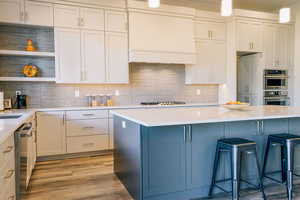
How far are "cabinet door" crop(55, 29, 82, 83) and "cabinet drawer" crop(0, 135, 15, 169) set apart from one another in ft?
7.40

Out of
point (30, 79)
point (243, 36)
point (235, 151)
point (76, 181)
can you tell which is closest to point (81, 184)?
point (76, 181)

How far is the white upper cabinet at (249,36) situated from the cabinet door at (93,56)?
3.08 metres

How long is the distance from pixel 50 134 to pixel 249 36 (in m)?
4.68

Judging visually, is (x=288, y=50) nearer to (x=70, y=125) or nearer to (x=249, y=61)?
(x=249, y=61)

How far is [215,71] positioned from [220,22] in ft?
3.69

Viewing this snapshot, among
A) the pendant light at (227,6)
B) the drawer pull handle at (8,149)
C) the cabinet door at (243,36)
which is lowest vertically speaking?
the drawer pull handle at (8,149)

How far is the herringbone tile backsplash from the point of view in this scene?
4.05m

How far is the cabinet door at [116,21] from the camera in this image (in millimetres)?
4148

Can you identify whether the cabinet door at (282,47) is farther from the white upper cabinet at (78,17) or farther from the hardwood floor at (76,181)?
the hardwood floor at (76,181)

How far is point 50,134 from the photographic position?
370 cm

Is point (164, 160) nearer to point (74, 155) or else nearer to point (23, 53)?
point (74, 155)

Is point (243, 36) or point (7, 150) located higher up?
point (243, 36)

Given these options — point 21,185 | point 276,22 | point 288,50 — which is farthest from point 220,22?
point 21,185

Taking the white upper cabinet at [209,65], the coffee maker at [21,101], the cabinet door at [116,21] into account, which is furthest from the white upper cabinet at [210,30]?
the coffee maker at [21,101]
